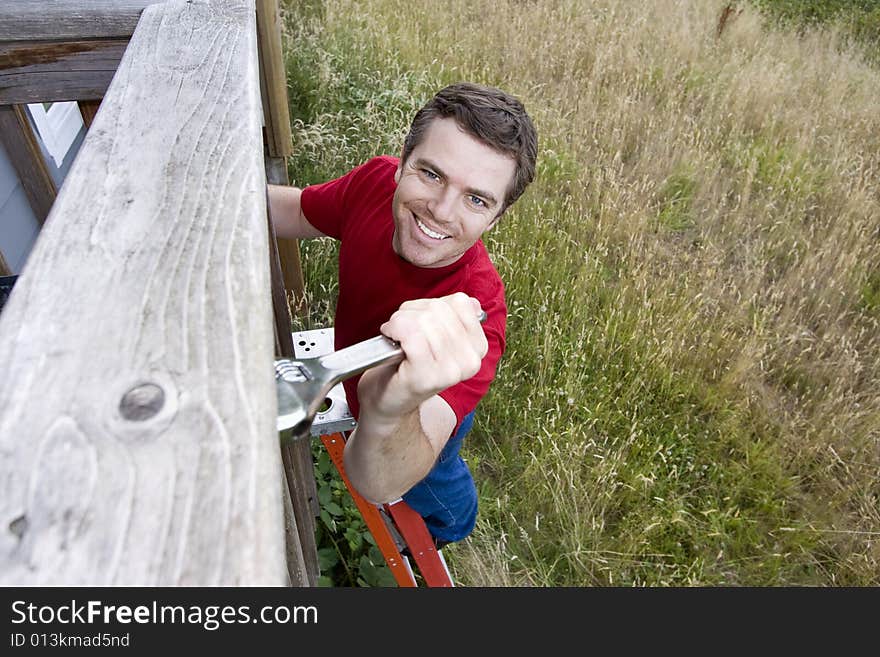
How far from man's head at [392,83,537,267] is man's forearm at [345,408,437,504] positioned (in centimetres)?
55

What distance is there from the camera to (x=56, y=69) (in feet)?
4.35

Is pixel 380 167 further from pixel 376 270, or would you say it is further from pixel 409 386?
pixel 409 386

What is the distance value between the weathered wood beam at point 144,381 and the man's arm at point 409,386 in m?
0.22

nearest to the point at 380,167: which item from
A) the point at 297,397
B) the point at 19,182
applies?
the point at 297,397

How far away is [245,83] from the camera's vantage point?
2.95ft

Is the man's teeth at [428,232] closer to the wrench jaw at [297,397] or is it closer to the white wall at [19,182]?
the wrench jaw at [297,397]

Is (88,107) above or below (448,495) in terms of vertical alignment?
above

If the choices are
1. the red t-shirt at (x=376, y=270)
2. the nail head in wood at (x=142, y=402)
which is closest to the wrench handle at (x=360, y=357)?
the nail head in wood at (x=142, y=402)

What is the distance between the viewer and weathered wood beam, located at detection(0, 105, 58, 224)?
4.86ft

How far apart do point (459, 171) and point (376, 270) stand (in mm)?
365

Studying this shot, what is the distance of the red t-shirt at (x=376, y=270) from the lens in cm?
159

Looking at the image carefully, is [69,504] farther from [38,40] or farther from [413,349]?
[38,40]

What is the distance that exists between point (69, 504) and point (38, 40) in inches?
50.4
